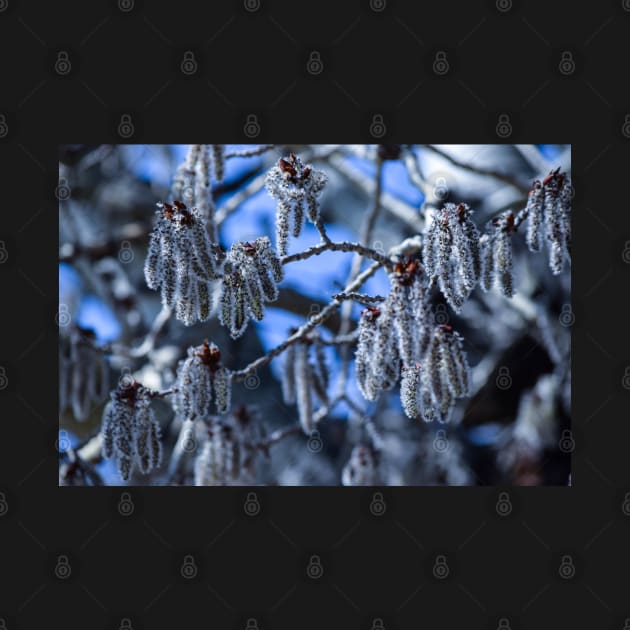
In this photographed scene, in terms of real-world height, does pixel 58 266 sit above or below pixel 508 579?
above

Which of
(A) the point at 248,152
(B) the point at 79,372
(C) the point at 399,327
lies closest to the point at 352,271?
(A) the point at 248,152

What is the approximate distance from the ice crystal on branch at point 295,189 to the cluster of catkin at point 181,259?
18cm

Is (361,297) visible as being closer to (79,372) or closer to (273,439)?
(273,439)

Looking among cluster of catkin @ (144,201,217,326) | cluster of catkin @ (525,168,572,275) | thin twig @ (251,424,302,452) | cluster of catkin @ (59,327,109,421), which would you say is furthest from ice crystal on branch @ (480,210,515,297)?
cluster of catkin @ (59,327,109,421)

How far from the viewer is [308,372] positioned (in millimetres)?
2203

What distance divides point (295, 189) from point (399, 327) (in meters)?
0.37

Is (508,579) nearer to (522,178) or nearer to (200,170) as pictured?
(522,178)

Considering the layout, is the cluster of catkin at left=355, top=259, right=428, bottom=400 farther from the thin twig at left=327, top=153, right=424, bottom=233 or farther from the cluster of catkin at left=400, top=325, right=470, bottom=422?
the thin twig at left=327, top=153, right=424, bottom=233

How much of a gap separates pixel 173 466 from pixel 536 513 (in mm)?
990

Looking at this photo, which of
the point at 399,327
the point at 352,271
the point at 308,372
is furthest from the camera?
the point at 352,271

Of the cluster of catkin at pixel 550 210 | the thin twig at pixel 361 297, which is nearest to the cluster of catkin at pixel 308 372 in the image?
the thin twig at pixel 361 297

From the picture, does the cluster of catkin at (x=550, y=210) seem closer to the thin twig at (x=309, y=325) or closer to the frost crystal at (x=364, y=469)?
the thin twig at (x=309, y=325)

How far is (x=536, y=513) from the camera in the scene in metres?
2.36
